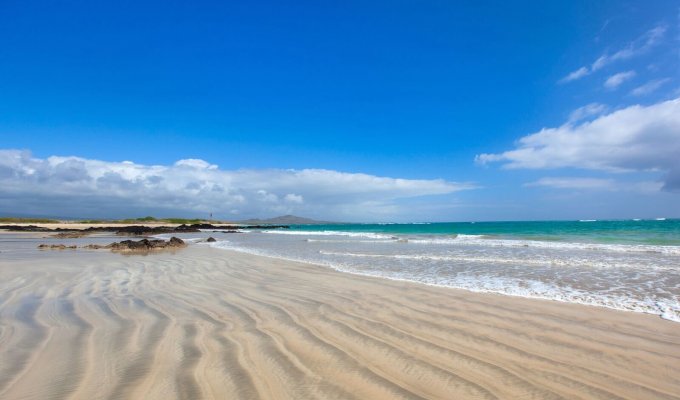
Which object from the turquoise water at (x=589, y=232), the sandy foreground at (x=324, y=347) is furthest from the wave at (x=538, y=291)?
the turquoise water at (x=589, y=232)

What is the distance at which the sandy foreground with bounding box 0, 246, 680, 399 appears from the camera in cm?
324

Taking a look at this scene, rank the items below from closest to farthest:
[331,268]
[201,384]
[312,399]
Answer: [312,399] < [201,384] < [331,268]

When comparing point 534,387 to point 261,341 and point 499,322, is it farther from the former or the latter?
point 261,341

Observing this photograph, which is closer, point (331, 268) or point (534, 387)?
point (534, 387)

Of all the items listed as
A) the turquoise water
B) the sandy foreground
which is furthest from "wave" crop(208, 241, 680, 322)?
the turquoise water

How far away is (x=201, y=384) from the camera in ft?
10.7

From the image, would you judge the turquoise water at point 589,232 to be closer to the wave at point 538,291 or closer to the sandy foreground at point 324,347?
the wave at point 538,291

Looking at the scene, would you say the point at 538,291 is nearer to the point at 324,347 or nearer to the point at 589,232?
the point at 324,347

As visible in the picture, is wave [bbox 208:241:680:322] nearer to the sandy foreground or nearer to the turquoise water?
the sandy foreground

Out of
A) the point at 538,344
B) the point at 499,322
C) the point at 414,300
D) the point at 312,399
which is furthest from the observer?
the point at 414,300

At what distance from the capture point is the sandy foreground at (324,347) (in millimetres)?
3236

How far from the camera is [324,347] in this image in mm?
4402

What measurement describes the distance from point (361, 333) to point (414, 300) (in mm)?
2610

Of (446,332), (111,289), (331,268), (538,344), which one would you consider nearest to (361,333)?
(446,332)
